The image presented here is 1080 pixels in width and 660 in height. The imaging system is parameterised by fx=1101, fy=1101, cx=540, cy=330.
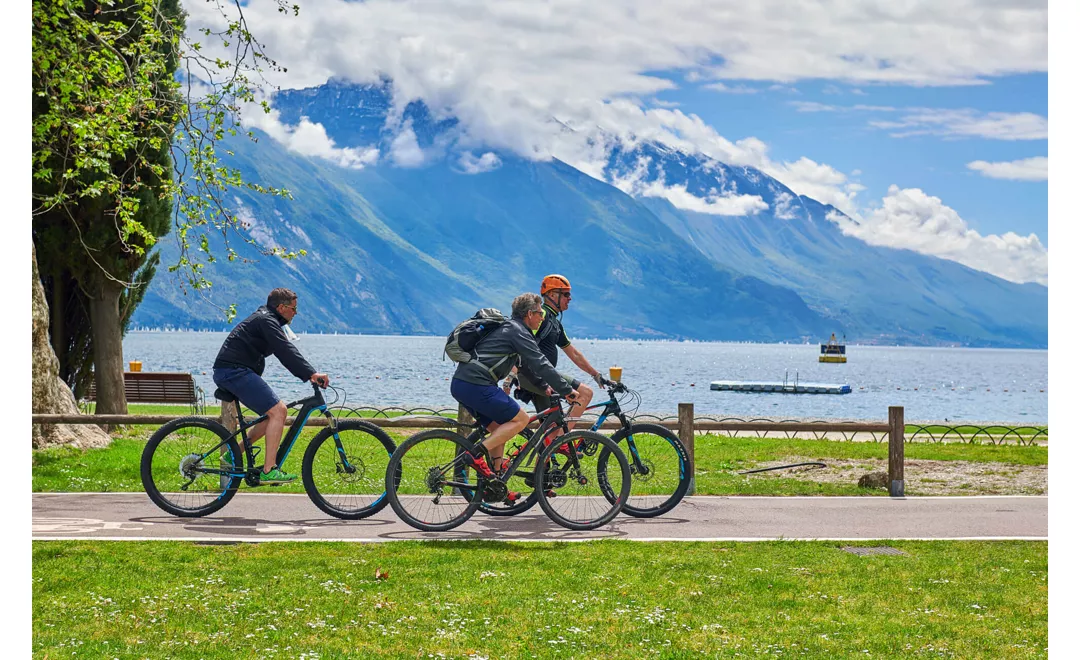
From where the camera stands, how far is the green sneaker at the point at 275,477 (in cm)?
1004

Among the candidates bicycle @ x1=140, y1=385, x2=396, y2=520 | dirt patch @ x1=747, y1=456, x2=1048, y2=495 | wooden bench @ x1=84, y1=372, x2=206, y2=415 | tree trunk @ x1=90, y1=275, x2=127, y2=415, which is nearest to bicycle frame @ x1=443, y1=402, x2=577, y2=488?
bicycle @ x1=140, y1=385, x2=396, y2=520

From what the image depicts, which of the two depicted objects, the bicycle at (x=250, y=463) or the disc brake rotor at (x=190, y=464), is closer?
the bicycle at (x=250, y=463)

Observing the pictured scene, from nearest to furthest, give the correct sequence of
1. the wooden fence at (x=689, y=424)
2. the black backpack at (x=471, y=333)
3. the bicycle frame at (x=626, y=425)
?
the black backpack at (x=471, y=333) < the bicycle frame at (x=626, y=425) < the wooden fence at (x=689, y=424)

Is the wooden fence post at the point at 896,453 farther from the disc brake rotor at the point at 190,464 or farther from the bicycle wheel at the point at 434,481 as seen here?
the disc brake rotor at the point at 190,464

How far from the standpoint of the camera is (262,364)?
387 inches

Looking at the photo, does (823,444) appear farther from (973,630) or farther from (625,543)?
(973,630)

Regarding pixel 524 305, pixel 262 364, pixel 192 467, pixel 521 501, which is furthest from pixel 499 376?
pixel 192 467

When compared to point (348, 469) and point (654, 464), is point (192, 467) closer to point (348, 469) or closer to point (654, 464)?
point (348, 469)

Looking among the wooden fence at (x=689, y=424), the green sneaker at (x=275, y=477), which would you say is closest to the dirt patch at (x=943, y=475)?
the wooden fence at (x=689, y=424)

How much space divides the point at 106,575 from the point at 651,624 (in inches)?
150

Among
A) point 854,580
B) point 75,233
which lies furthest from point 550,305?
point 75,233

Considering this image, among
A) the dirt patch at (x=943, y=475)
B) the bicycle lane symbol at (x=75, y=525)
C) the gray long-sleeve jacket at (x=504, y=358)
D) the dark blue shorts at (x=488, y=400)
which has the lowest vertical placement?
the dirt patch at (x=943, y=475)

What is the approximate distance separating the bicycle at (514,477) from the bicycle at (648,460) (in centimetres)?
25

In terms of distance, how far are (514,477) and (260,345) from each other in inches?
102
